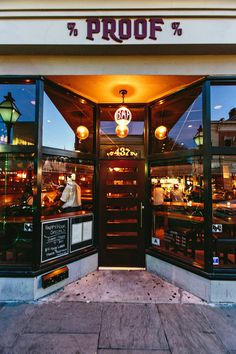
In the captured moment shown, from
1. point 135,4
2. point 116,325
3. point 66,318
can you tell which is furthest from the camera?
point 135,4

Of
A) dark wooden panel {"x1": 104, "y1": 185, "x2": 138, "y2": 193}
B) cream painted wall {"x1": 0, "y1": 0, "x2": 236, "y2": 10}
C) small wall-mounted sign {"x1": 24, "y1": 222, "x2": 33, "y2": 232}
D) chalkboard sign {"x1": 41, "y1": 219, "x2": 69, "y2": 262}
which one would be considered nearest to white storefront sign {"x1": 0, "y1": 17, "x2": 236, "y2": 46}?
cream painted wall {"x1": 0, "y1": 0, "x2": 236, "y2": 10}

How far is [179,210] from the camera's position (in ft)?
15.3

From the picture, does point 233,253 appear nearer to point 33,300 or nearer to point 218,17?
point 33,300

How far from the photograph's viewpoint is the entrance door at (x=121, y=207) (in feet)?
16.6

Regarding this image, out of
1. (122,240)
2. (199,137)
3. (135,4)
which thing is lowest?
(122,240)

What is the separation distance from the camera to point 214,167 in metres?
3.96

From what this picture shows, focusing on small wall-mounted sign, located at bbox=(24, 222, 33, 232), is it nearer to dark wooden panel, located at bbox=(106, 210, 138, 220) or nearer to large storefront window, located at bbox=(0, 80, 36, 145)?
large storefront window, located at bbox=(0, 80, 36, 145)

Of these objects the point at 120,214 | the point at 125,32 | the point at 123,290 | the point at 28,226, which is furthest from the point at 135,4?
the point at 123,290

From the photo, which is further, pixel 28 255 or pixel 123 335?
pixel 28 255

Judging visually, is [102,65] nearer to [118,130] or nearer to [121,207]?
[118,130]

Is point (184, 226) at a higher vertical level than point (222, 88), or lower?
lower

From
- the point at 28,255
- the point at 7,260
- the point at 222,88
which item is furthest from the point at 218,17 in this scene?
the point at 7,260

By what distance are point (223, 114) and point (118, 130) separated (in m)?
2.12

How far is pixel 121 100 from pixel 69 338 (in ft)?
15.4
